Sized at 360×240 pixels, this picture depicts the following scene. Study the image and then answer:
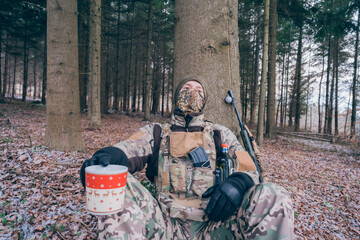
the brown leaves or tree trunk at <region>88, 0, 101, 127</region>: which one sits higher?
tree trunk at <region>88, 0, 101, 127</region>

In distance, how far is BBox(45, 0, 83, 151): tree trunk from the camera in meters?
4.74

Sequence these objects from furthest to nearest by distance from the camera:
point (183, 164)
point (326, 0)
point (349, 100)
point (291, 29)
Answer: point (349, 100), point (291, 29), point (326, 0), point (183, 164)

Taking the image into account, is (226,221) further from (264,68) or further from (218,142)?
(264,68)

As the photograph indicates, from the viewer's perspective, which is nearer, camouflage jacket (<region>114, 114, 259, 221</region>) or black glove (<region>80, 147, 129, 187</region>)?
black glove (<region>80, 147, 129, 187</region>)

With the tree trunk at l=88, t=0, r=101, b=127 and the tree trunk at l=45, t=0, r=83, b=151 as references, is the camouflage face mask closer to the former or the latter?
the tree trunk at l=45, t=0, r=83, b=151

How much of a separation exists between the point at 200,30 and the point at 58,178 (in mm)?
3572

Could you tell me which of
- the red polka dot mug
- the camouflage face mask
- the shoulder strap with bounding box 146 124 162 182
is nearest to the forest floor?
the shoulder strap with bounding box 146 124 162 182

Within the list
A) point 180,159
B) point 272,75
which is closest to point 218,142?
point 180,159

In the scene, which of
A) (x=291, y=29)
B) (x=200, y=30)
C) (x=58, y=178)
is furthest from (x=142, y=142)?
(x=291, y=29)

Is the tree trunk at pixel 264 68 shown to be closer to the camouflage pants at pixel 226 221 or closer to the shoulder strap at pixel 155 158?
the shoulder strap at pixel 155 158

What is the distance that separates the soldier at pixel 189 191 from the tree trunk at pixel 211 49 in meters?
0.52

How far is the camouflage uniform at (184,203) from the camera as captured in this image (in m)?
1.72

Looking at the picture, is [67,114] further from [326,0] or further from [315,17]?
[326,0]

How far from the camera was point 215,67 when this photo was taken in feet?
10.8
